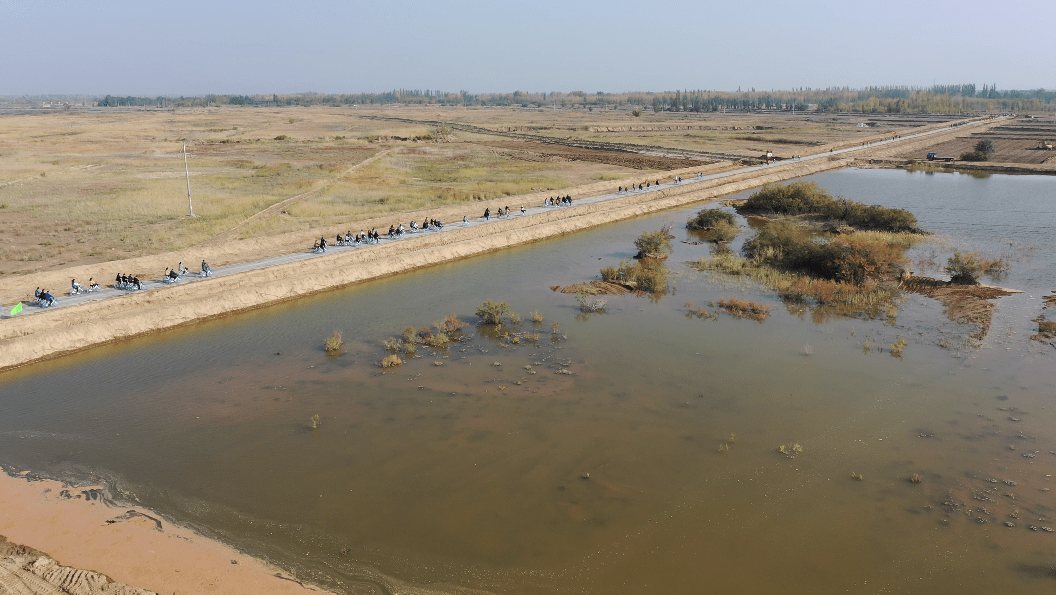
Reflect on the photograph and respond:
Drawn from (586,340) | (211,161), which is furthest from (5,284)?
(211,161)

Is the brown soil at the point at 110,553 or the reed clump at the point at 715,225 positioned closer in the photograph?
the brown soil at the point at 110,553

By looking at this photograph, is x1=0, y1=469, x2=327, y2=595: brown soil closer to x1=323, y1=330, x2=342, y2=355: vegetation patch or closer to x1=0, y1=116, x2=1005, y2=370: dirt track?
x1=323, y1=330, x2=342, y2=355: vegetation patch

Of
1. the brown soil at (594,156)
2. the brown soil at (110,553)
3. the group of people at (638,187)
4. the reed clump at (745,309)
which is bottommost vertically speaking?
the brown soil at (110,553)

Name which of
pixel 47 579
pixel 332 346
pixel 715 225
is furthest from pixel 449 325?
pixel 715 225

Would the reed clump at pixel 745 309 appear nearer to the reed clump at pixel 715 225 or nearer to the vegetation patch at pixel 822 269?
the vegetation patch at pixel 822 269

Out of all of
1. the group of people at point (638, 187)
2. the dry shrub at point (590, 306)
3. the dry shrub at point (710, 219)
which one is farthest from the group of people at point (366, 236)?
the group of people at point (638, 187)

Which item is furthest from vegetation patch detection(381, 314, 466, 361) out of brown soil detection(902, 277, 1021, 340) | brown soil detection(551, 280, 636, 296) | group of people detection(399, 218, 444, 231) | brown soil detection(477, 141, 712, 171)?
brown soil detection(477, 141, 712, 171)
